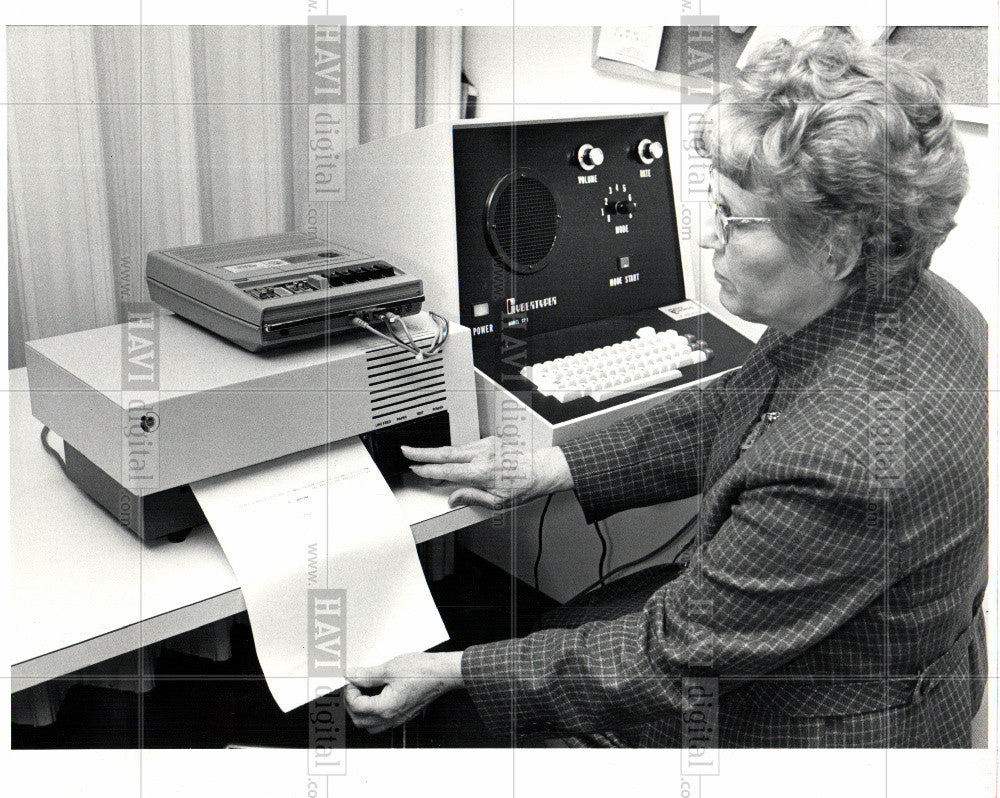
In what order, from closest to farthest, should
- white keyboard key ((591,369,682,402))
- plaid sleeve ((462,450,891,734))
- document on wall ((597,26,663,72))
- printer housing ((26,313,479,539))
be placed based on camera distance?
Result: plaid sleeve ((462,450,891,734))
printer housing ((26,313,479,539))
white keyboard key ((591,369,682,402))
document on wall ((597,26,663,72))

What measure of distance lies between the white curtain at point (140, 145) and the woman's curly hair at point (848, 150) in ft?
3.45

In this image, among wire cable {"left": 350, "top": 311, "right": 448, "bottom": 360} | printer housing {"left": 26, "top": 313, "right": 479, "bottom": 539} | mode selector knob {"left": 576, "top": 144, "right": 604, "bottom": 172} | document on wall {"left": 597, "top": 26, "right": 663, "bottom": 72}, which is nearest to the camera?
printer housing {"left": 26, "top": 313, "right": 479, "bottom": 539}

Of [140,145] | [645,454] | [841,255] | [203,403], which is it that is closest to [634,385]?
[645,454]

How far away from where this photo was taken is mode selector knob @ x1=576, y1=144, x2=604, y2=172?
1.52 metres

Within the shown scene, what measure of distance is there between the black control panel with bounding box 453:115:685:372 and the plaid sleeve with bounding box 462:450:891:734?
514mm

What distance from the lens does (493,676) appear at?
1.02 m

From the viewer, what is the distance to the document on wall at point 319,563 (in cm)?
107

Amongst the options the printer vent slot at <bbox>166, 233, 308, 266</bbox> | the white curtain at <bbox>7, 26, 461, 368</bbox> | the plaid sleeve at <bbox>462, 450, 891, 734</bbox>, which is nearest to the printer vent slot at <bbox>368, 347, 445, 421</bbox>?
the printer vent slot at <bbox>166, 233, 308, 266</bbox>

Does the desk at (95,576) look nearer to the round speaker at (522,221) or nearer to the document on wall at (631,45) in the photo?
the round speaker at (522,221)

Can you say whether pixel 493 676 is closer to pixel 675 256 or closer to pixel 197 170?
pixel 675 256

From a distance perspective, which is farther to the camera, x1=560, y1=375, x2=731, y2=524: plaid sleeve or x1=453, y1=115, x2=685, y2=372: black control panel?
x1=453, y1=115, x2=685, y2=372: black control panel

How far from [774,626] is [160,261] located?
87 centimetres

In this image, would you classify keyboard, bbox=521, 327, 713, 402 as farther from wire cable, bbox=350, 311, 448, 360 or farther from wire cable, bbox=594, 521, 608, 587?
wire cable, bbox=594, 521, 608, 587

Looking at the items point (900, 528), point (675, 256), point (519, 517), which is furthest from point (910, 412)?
point (519, 517)
